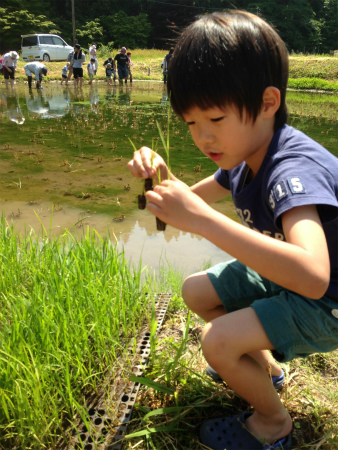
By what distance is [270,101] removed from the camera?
4.37 feet

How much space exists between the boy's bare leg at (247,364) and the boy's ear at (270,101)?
0.64 metres

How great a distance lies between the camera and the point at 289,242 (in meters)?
1.14

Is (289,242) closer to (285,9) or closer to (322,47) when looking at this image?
(285,9)

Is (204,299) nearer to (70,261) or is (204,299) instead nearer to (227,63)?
(70,261)

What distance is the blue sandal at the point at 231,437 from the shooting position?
1331 mm

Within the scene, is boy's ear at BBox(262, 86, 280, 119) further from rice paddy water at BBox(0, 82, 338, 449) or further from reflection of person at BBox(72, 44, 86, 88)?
reflection of person at BBox(72, 44, 86, 88)

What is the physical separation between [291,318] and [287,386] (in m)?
0.46

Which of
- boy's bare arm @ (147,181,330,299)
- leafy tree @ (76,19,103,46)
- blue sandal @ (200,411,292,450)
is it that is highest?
leafy tree @ (76,19,103,46)

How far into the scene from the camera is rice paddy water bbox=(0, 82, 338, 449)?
4.51 ft

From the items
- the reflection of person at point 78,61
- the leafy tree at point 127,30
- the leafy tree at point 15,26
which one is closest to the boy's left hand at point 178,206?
the reflection of person at point 78,61

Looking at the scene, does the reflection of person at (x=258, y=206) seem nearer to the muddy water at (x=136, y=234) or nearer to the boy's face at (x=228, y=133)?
the boy's face at (x=228, y=133)

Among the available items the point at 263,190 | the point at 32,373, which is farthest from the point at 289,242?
the point at 32,373

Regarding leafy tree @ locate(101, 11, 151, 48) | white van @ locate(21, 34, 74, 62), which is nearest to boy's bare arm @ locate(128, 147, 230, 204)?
white van @ locate(21, 34, 74, 62)

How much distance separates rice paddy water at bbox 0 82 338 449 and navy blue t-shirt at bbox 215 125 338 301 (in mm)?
383
